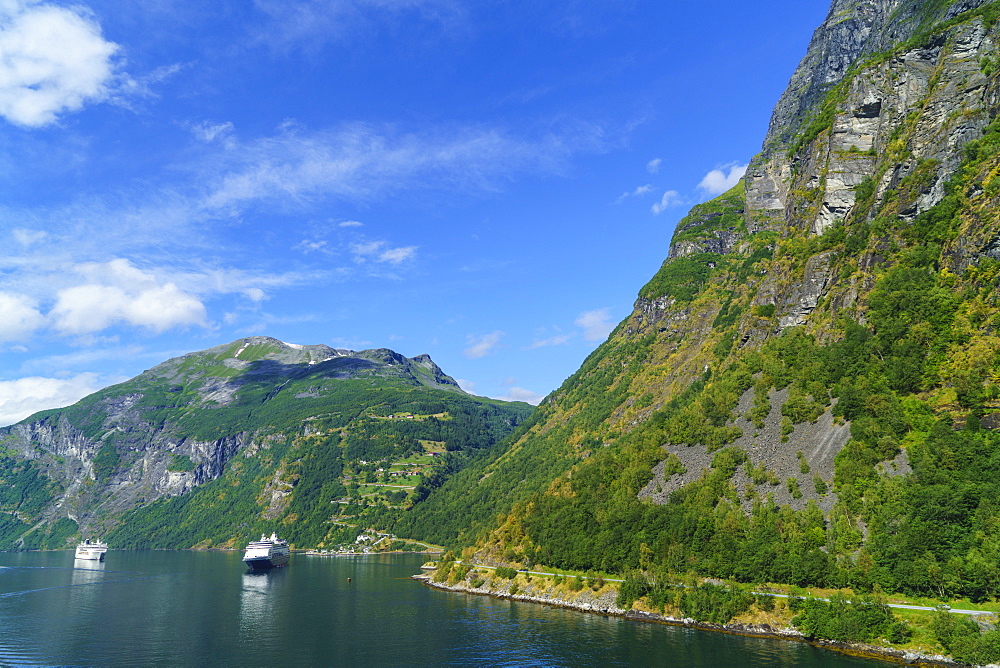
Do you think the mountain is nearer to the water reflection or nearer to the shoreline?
the shoreline

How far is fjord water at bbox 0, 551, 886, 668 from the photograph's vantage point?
83375 mm

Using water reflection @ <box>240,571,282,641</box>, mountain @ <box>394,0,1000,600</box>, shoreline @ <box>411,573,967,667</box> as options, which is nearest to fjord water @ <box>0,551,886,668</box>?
water reflection @ <box>240,571,282,641</box>

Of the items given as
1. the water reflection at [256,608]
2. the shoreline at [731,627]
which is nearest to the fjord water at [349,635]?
the water reflection at [256,608]

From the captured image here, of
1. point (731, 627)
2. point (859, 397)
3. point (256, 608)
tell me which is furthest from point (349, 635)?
point (859, 397)

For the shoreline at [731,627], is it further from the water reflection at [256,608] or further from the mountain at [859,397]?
the water reflection at [256,608]

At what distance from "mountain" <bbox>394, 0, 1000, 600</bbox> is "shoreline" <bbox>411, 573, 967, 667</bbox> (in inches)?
359

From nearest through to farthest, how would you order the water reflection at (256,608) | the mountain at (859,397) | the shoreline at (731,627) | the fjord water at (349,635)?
1. the shoreline at (731,627)
2. the fjord water at (349,635)
3. the mountain at (859,397)
4. the water reflection at (256,608)

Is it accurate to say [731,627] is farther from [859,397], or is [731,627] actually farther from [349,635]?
[349,635]

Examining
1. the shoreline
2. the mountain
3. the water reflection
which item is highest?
the mountain

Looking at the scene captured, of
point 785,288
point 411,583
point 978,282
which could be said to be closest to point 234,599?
point 411,583

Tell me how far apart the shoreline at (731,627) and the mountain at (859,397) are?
911 centimetres

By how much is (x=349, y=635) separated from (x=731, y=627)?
207 feet

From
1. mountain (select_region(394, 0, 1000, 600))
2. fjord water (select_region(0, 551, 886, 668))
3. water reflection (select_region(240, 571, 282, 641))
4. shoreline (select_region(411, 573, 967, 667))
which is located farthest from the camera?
water reflection (select_region(240, 571, 282, 641))

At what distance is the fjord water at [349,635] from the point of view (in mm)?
83375
